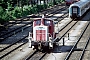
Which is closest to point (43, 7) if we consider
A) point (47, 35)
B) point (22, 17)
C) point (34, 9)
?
point (34, 9)

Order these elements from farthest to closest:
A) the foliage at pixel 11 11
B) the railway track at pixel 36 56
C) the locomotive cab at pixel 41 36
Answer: the foliage at pixel 11 11 < the locomotive cab at pixel 41 36 < the railway track at pixel 36 56

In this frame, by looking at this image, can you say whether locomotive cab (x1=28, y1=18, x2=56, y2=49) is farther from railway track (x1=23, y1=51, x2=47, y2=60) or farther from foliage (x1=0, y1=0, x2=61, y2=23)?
foliage (x1=0, y1=0, x2=61, y2=23)

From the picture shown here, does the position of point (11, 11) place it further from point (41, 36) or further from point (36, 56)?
point (36, 56)

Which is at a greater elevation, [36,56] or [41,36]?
[41,36]

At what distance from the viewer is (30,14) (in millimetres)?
53781

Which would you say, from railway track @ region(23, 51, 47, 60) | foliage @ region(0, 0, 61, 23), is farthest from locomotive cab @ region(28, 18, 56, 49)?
foliage @ region(0, 0, 61, 23)

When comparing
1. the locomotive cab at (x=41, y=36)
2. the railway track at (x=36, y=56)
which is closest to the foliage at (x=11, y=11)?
the locomotive cab at (x=41, y=36)

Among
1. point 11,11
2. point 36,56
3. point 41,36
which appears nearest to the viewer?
point 36,56

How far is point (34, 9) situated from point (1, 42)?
28.6m

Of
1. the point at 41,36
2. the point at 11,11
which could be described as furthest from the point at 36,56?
the point at 11,11

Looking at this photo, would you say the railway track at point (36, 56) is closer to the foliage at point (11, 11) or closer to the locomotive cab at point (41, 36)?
the locomotive cab at point (41, 36)

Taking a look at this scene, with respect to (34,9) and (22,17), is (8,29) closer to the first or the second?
(22,17)

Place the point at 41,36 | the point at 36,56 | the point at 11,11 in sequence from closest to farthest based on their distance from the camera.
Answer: the point at 36,56
the point at 41,36
the point at 11,11

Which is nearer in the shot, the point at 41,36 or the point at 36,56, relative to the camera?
the point at 36,56
